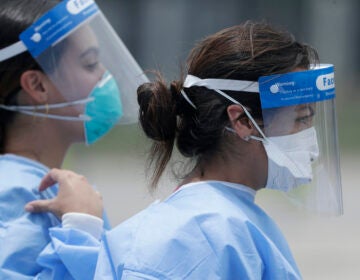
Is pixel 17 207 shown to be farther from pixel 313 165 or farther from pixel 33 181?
pixel 313 165

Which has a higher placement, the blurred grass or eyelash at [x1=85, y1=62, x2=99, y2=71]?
eyelash at [x1=85, y1=62, x2=99, y2=71]

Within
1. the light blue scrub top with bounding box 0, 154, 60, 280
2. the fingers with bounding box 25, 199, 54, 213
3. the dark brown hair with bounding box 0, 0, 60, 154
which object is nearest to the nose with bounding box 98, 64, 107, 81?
the dark brown hair with bounding box 0, 0, 60, 154

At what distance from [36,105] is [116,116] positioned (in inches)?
14.7

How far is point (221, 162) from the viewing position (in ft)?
7.14

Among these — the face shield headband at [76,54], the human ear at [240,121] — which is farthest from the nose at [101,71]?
the human ear at [240,121]

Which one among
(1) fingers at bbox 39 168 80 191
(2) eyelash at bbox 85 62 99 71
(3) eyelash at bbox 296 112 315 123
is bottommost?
(3) eyelash at bbox 296 112 315 123

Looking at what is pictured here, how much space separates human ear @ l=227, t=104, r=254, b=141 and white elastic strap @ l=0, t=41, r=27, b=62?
1.01 metres

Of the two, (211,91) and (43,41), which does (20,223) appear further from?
(211,91)

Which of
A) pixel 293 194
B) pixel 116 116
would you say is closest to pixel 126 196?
pixel 116 116

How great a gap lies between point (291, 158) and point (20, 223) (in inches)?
36.2

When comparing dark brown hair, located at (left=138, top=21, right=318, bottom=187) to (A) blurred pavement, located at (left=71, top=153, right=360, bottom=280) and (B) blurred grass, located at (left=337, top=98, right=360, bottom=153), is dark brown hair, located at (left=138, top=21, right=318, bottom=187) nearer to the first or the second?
(A) blurred pavement, located at (left=71, top=153, right=360, bottom=280)

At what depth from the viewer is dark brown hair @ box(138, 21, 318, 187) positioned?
6.94ft

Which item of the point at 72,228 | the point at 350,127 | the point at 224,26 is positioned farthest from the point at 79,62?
the point at 224,26

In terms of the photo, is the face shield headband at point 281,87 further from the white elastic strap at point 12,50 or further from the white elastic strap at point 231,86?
the white elastic strap at point 12,50
